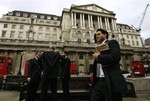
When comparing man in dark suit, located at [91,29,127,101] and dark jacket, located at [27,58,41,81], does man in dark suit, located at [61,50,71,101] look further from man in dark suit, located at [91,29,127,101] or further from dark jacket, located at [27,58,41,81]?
man in dark suit, located at [91,29,127,101]

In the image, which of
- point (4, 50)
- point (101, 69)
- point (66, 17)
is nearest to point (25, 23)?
point (66, 17)

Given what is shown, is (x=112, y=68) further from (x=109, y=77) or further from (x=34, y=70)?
(x=34, y=70)

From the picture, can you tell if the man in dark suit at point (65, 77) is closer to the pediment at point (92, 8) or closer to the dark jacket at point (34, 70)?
the dark jacket at point (34, 70)

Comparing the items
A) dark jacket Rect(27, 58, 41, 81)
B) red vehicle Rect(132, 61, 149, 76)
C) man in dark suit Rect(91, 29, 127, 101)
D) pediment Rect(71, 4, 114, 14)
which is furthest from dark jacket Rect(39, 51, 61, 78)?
pediment Rect(71, 4, 114, 14)

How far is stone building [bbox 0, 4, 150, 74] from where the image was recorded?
28998 mm

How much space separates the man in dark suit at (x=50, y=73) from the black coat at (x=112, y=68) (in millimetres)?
2344

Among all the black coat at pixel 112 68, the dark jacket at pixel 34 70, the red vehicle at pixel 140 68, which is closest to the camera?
the black coat at pixel 112 68

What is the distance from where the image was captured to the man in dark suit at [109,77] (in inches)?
94.8

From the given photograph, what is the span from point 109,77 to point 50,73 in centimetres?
249

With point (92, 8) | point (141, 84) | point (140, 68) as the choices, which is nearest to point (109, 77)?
point (141, 84)

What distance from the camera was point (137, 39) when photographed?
226 ft

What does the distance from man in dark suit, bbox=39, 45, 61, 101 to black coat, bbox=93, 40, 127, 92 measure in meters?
2.34

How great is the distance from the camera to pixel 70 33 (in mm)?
45688

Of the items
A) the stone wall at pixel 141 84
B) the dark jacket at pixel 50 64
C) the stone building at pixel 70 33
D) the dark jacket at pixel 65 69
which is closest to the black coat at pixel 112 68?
the dark jacket at pixel 50 64
